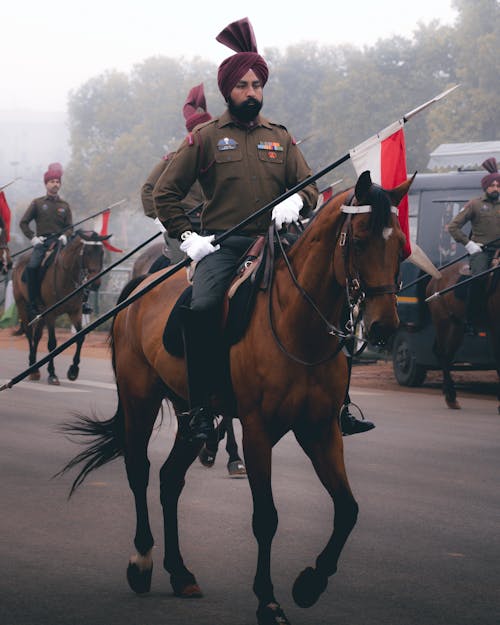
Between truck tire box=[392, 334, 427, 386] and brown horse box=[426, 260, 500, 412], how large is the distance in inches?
50.1

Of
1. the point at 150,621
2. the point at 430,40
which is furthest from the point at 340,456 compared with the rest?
the point at 430,40

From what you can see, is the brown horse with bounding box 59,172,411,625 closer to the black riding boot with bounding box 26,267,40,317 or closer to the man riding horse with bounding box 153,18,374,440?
the man riding horse with bounding box 153,18,374,440

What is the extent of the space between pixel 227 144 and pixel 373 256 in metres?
1.55

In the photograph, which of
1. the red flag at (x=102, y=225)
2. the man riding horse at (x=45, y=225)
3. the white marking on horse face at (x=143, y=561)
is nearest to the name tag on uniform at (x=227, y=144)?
the white marking on horse face at (x=143, y=561)

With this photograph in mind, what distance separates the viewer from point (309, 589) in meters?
5.68

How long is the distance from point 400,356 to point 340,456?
12932 millimetres

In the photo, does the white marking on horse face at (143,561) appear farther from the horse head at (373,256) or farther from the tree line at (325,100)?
the tree line at (325,100)

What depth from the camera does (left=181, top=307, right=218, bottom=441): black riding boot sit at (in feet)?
21.0

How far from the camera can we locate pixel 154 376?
711cm

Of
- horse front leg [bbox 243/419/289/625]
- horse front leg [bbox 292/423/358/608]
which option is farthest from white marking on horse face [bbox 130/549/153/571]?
horse front leg [bbox 292/423/358/608]

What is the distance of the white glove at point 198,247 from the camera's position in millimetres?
6539

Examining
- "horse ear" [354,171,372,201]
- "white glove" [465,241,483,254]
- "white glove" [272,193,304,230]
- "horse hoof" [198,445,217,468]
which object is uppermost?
"horse ear" [354,171,372,201]

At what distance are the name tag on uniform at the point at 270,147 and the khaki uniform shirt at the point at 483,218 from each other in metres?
9.13

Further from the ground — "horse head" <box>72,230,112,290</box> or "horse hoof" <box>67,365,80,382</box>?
"horse head" <box>72,230,112,290</box>
